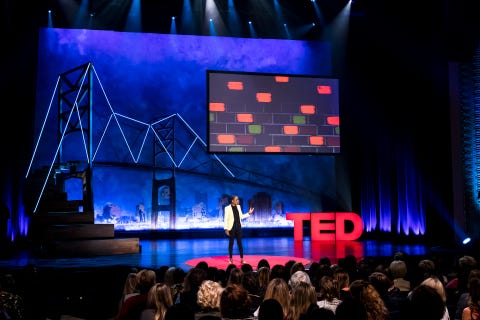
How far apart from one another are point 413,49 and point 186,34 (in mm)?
6688

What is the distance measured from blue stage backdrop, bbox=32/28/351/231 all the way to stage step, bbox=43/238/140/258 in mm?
4241

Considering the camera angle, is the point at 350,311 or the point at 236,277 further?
the point at 236,277

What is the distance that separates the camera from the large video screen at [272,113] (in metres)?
13.0

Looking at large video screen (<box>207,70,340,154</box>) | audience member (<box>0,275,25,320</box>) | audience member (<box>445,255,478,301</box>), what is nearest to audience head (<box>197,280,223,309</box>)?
audience member (<box>0,275,25,320</box>)

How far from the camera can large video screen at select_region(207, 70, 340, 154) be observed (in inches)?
512

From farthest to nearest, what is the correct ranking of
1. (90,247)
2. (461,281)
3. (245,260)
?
(90,247), (245,260), (461,281)

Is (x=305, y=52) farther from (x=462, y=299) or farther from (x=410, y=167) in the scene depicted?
(x=462, y=299)

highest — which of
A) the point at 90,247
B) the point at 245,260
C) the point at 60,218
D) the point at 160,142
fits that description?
the point at 160,142

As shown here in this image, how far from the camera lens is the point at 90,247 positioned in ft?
32.1

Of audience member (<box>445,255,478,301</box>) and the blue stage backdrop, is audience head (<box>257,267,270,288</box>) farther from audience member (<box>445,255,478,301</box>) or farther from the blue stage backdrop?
the blue stage backdrop

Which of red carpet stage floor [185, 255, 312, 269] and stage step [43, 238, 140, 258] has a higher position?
stage step [43, 238, 140, 258]

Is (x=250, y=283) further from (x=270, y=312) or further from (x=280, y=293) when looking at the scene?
(x=270, y=312)

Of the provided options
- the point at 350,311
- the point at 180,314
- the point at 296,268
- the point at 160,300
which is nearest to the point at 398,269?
the point at 296,268

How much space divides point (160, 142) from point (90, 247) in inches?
211
